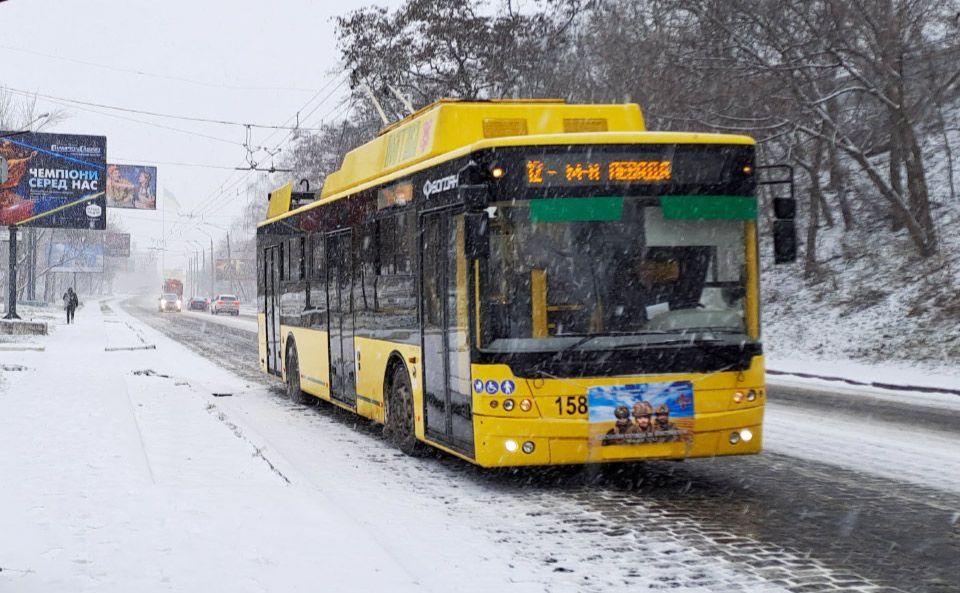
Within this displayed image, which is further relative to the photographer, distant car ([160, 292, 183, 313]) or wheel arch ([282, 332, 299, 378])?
distant car ([160, 292, 183, 313])

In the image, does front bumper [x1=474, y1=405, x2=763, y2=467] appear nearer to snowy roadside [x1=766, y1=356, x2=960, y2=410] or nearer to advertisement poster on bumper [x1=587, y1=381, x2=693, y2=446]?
advertisement poster on bumper [x1=587, y1=381, x2=693, y2=446]

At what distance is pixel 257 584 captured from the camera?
19.3ft

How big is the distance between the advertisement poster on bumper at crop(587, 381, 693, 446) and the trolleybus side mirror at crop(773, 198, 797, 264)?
1454 millimetres

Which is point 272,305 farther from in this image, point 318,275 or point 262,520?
point 262,520

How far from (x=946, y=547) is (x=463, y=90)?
110 ft

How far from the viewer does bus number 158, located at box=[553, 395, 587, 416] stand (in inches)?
340

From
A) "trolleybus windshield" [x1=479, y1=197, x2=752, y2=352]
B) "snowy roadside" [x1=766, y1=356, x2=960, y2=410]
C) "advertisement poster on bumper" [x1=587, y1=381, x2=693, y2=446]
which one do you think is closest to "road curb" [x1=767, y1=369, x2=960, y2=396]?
"snowy roadside" [x1=766, y1=356, x2=960, y2=410]

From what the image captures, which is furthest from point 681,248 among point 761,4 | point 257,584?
point 761,4

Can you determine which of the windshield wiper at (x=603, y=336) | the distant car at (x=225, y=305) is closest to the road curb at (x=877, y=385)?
the windshield wiper at (x=603, y=336)

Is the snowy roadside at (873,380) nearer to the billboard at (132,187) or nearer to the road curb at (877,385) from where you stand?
the road curb at (877,385)

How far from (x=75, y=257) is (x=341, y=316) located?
7808 centimetres

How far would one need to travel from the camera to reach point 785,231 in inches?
366

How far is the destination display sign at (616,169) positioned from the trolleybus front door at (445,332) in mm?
894

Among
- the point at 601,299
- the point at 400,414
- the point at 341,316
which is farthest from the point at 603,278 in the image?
the point at 341,316
